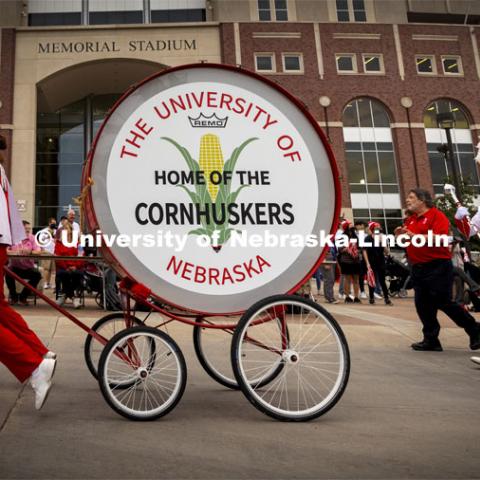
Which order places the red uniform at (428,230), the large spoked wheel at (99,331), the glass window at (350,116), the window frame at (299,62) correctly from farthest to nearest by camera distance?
the window frame at (299,62), the glass window at (350,116), the red uniform at (428,230), the large spoked wheel at (99,331)

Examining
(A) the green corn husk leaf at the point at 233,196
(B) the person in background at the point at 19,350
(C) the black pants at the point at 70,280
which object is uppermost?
(A) the green corn husk leaf at the point at 233,196

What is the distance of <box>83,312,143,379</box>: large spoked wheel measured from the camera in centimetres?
338

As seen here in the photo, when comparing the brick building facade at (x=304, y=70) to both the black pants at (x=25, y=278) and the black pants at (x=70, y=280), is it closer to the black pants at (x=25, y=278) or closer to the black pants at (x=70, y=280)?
the black pants at (x=25, y=278)

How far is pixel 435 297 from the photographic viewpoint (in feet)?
16.9

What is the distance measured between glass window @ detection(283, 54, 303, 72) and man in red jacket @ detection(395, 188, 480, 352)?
1066 inches

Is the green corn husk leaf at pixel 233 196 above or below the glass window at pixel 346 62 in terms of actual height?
below

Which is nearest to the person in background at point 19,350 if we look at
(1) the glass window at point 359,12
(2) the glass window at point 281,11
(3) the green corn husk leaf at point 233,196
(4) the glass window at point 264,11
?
(3) the green corn husk leaf at point 233,196

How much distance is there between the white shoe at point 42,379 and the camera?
2.63 m

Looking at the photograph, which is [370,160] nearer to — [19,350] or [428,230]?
[428,230]

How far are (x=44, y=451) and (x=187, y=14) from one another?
33.4 meters

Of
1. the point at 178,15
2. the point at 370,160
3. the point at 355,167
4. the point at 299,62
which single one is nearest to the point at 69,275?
the point at 355,167

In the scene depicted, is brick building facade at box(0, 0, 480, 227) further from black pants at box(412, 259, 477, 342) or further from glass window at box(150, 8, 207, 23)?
black pants at box(412, 259, 477, 342)

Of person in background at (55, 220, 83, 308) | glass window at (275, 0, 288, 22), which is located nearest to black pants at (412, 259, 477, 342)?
person in background at (55, 220, 83, 308)

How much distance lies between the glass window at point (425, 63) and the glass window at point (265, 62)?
10.2 metres
